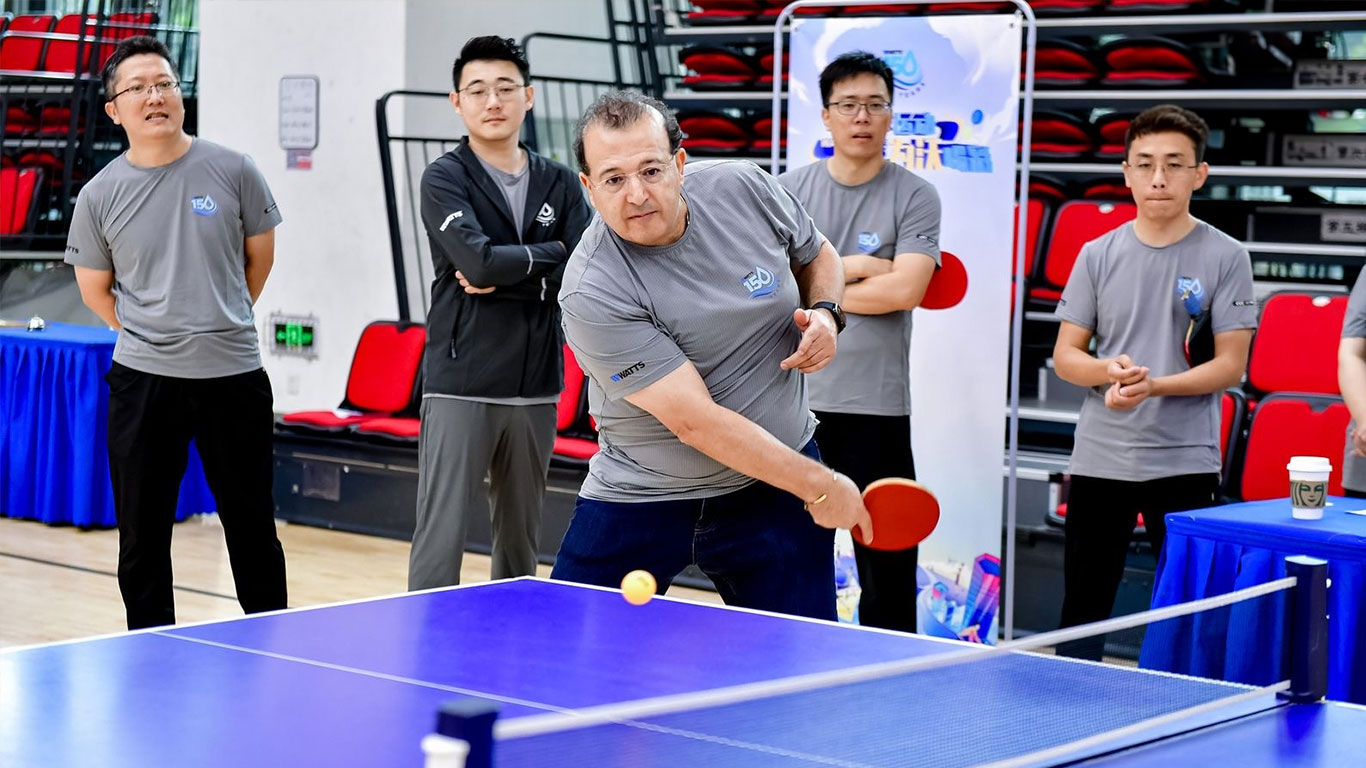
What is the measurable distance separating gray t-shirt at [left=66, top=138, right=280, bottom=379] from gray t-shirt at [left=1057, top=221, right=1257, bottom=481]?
237 cm

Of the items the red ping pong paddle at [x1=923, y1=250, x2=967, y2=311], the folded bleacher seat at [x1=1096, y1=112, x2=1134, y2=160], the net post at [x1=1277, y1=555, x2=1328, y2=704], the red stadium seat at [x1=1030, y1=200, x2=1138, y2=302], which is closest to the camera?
the net post at [x1=1277, y1=555, x2=1328, y2=704]

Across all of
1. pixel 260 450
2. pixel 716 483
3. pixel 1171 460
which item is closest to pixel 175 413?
pixel 260 450

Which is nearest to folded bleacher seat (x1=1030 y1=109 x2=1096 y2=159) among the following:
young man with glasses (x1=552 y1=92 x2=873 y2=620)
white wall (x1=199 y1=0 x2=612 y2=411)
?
white wall (x1=199 y1=0 x2=612 y2=411)

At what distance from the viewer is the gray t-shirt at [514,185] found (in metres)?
4.47

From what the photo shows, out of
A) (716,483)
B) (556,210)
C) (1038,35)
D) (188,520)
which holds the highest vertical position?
(1038,35)

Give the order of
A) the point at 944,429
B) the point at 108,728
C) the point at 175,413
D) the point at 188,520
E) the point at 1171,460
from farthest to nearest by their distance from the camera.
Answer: the point at 188,520 < the point at 944,429 < the point at 175,413 < the point at 1171,460 < the point at 108,728

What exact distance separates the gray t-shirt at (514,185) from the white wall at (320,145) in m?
4.05

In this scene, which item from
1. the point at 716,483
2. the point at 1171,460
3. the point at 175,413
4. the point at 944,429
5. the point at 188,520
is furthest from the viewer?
the point at 188,520

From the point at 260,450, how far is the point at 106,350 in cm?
302

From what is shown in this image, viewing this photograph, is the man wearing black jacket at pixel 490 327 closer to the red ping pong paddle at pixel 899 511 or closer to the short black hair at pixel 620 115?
the short black hair at pixel 620 115

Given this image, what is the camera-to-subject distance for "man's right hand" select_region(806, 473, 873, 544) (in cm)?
286

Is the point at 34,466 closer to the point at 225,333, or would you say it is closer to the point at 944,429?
the point at 225,333

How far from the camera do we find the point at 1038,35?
7.79 m

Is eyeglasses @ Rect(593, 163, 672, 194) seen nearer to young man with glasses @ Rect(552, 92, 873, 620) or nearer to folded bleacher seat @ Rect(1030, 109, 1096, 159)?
young man with glasses @ Rect(552, 92, 873, 620)
